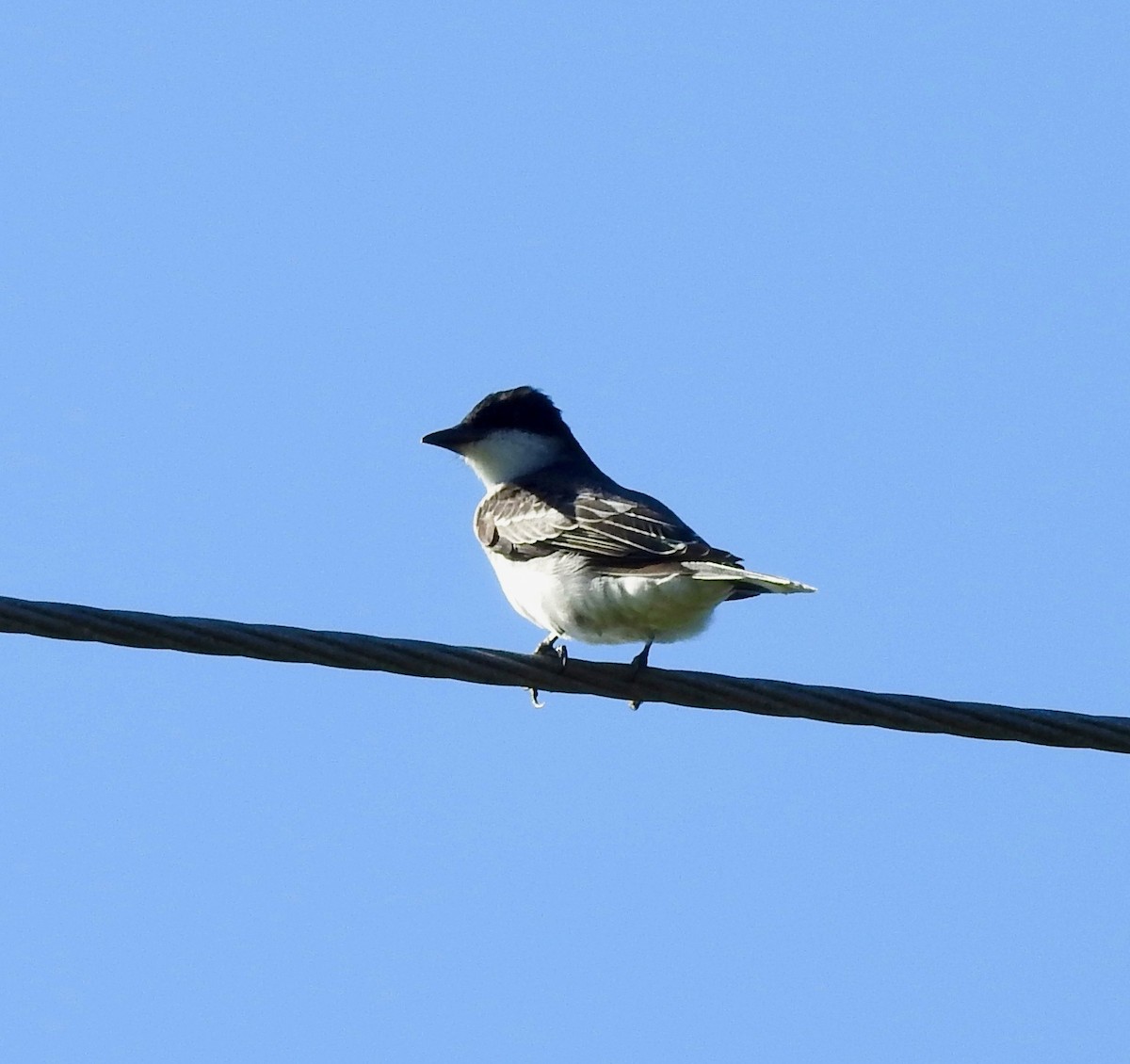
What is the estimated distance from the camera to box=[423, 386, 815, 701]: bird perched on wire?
7.67 metres

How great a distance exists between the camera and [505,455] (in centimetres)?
1048

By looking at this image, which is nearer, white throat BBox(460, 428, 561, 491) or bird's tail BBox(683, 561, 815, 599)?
bird's tail BBox(683, 561, 815, 599)

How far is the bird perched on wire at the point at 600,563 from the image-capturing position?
7.67m

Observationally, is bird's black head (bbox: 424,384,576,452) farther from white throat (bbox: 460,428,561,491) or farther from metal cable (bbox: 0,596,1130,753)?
metal cable (bbox: 0,596,1130,753)

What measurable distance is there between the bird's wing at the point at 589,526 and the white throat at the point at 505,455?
0.56m

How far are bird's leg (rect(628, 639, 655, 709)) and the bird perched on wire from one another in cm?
1

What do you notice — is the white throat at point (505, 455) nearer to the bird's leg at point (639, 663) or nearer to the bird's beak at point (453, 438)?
the bird's beak at point (453, 438)

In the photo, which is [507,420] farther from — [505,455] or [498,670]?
[498,670]

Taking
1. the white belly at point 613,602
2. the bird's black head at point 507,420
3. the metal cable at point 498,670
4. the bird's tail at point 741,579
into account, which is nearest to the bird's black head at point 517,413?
the bird's black head at point 507,420

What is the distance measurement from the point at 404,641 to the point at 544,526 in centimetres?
311

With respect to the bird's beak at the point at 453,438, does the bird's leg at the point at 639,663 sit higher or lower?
lower

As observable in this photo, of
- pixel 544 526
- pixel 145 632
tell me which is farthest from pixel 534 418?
pixel 145 632

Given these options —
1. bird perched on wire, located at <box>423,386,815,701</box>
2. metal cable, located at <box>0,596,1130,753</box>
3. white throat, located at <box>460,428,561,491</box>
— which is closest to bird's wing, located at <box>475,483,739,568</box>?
bird perched on wire, located at <box>423,386,815,701</box>

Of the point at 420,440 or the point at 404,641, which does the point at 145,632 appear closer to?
the point at 404,641
